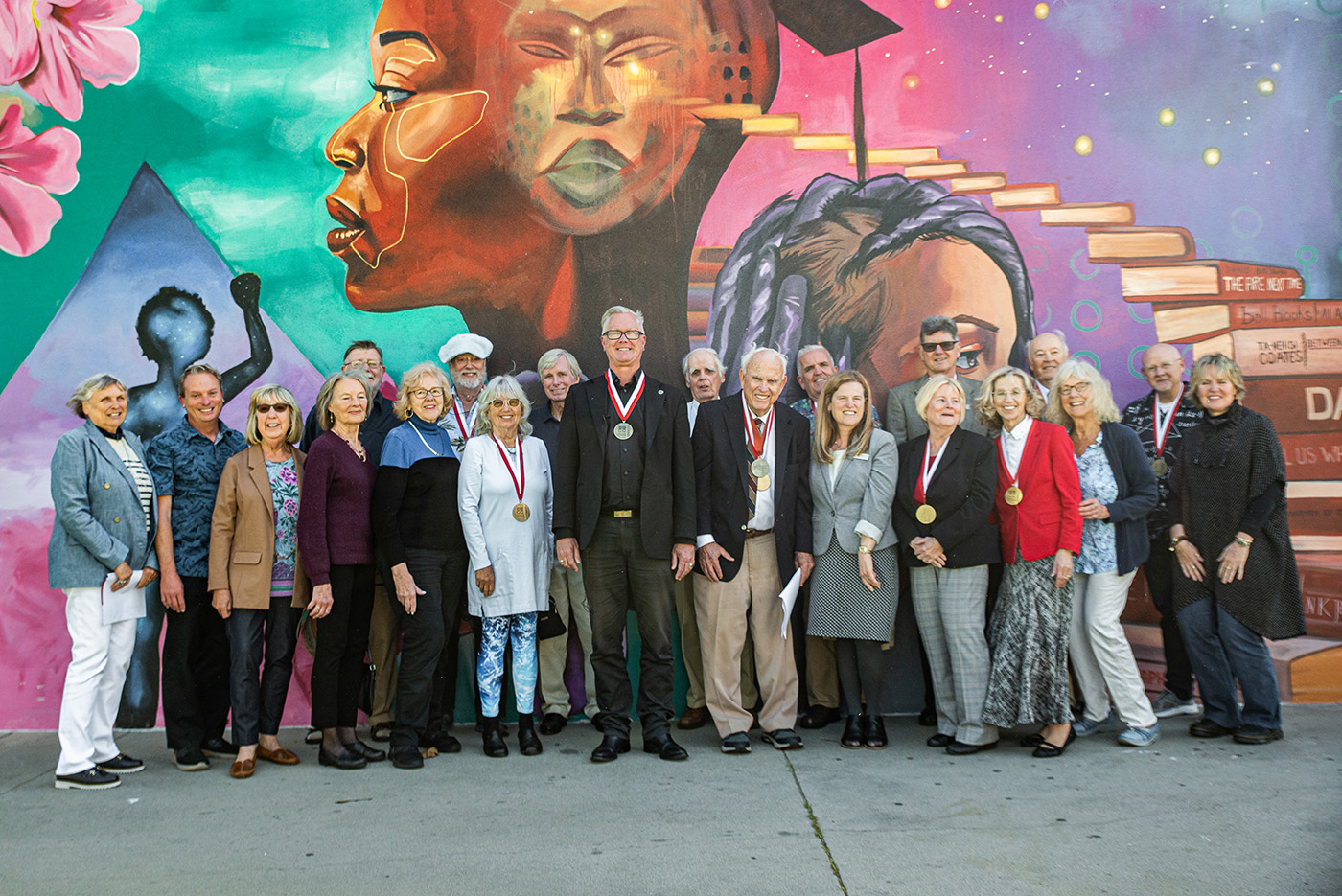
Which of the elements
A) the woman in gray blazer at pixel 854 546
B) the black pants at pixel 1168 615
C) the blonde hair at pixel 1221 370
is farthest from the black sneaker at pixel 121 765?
the blonde hair at pixel 1221 370

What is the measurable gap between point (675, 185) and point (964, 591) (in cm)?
292

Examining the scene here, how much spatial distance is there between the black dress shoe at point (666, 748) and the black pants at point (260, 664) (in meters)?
1.76

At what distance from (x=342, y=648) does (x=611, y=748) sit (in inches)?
53.7

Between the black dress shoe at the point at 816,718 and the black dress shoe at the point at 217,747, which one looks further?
the black dress shoe at the point at 816,718

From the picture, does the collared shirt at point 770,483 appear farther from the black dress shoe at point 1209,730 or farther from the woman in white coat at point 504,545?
the black dress shoe at point 1209,730

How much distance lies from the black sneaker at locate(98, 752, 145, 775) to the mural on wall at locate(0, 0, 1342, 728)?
6.67 feet

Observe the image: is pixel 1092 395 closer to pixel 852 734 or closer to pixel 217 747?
pixel 852 734

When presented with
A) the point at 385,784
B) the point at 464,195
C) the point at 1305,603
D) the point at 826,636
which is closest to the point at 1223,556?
the point at 1305,603

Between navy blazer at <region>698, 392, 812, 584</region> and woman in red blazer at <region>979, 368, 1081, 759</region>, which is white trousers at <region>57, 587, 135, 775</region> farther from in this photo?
woman in red blazer at <region>979, 368, 1081, 759</region>

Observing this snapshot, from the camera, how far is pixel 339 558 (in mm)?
4230

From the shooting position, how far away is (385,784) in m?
4.01

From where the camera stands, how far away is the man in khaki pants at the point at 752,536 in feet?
14.6

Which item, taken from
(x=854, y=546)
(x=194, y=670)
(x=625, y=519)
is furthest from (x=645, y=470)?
(x=194, y=670)

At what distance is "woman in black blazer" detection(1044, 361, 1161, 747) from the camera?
4.47m
